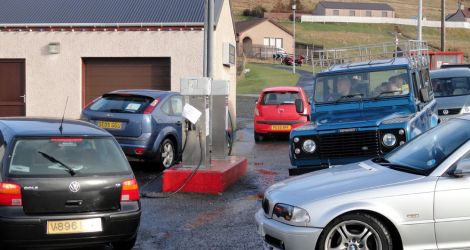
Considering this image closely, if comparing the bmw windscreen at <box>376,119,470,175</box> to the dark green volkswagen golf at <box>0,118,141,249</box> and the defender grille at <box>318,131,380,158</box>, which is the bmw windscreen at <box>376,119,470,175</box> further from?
the dark green volkswagen golf at <box>0,118,141,249</box>

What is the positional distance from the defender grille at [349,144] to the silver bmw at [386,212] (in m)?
3.38

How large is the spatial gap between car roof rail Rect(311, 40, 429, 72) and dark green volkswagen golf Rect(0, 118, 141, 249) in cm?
563

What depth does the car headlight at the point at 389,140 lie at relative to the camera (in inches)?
366

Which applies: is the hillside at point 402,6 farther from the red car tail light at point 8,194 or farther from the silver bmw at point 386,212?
the silver bmw at point 386,212

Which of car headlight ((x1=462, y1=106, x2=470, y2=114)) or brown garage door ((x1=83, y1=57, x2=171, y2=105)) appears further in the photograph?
brown garage door ((x1=83, y1=57, x2=171, y2=105))

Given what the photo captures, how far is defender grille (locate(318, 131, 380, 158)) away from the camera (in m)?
9.52

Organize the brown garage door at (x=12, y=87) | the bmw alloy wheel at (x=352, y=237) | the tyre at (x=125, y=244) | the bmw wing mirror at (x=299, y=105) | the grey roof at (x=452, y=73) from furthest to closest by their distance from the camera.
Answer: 1. the brown garage door at (x=12, y=87)
2. the grey roof at (x=452, y=73)
3. the bmw wing mirror at (x=299, y=105)
4. the tyre at (x=125, y=244)
5. the bmw alloy wheel at (x=352, y=237)

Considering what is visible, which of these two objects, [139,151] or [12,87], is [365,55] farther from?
[12,87]

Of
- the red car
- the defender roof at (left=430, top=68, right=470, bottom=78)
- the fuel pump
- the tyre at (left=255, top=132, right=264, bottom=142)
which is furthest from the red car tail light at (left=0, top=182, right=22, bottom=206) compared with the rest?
the defender roof at (left=430, top=68, right=470, bottom=78)

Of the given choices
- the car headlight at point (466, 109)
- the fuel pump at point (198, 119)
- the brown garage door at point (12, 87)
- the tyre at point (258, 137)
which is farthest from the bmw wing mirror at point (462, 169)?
the brown garage door at point (12, 87)

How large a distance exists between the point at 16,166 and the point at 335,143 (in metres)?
4.99

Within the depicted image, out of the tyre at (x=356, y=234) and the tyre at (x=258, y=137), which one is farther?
the tyre at (x=258, y=137)

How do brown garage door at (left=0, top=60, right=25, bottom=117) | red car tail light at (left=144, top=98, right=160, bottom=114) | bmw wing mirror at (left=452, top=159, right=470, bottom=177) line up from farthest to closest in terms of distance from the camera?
brown garage door at (left=0, top=60, right=25, bottom=117) < red car tail light at (left=144, top=98, right=160, bottom=114) < bmw wing mirror at (left=452, top=159, right=470, bottom=177)

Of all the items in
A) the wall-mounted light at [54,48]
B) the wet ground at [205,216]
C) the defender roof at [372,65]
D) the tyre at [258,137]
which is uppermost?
the wall-mounted light at [54,48]
